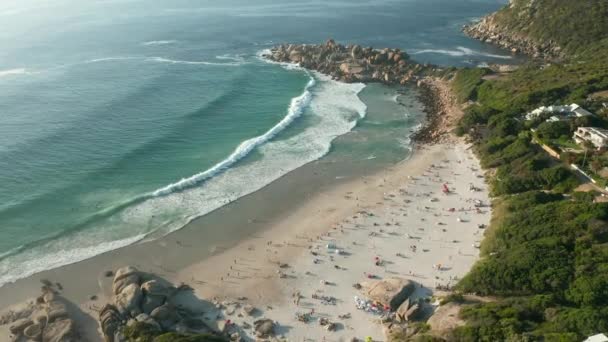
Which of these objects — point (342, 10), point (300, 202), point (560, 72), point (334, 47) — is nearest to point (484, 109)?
point (560, 72)

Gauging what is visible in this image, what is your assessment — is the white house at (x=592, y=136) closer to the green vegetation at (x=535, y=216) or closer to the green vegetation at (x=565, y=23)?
the green vegetation at (x=535, y=216)

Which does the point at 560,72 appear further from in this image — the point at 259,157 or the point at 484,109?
the point at 259,157

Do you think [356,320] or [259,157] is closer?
[356,320]

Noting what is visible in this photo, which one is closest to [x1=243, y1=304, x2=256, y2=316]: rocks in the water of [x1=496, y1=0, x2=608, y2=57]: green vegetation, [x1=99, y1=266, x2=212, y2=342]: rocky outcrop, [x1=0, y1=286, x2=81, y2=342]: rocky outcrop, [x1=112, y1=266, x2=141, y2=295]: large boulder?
[x1=99, y1=266, x2=212, y2=342]: rocky outcrop

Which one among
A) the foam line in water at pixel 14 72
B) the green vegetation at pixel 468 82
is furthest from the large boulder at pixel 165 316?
the foam line in water at pixel 14 72

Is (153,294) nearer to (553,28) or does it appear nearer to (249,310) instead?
(249,310)
